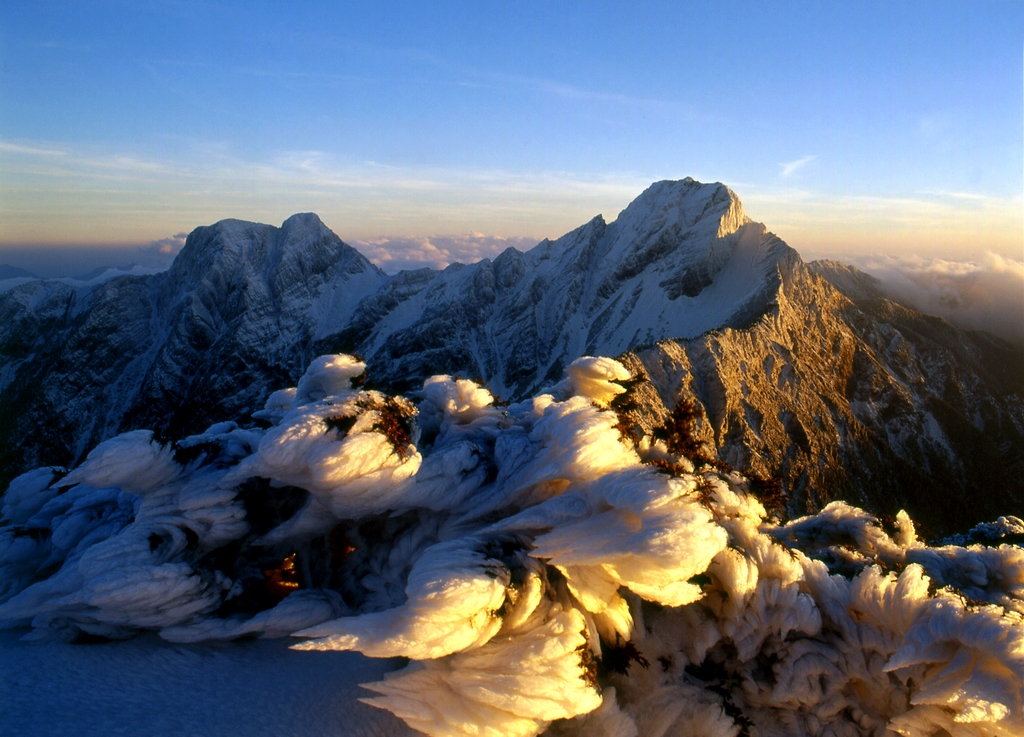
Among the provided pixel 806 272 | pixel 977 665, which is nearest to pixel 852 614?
pixel 977 665

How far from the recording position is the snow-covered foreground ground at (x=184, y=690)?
573cm

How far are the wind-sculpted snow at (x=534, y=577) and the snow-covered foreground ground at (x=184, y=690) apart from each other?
0.40m

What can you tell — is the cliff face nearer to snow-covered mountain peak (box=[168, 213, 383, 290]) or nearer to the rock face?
the rock face

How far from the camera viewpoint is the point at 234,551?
845 centimetres

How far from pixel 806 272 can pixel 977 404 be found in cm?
5489

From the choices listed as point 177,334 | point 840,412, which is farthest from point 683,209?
point 177,334

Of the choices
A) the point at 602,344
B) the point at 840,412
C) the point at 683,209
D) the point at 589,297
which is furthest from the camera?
the point at 589,297

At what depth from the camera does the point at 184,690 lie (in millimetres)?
6344

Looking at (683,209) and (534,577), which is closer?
(534,577)

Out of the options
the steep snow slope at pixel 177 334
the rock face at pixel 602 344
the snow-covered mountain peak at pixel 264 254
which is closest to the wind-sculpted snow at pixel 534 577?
the rock face at pixel 602 344

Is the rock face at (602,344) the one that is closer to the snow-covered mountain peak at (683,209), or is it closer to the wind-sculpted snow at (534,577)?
the snow-covered mountain peak at (683,209)

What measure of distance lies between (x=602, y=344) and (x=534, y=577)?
88894mm

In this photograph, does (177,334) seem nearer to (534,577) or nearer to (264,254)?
(264,254)

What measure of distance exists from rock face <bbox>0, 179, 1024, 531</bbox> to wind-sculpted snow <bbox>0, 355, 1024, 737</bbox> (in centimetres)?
4434
